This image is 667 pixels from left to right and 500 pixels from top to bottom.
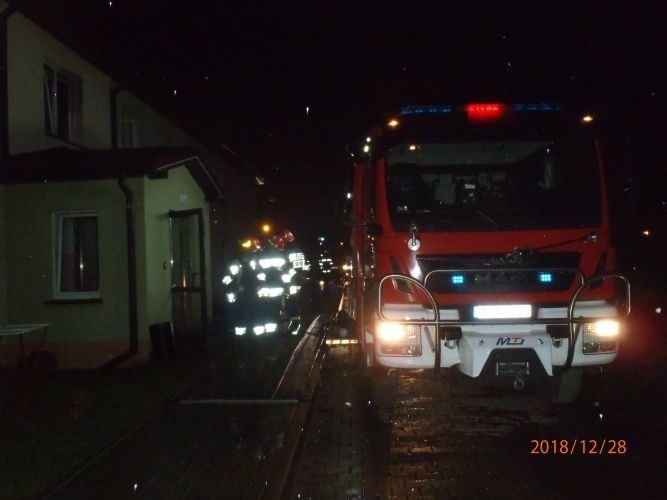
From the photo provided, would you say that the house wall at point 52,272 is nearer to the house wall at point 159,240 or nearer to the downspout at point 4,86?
the house wall at point 159,240

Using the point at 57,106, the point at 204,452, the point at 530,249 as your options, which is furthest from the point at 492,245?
the point at 57,106

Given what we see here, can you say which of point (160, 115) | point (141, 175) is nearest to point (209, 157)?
point (160, 115)

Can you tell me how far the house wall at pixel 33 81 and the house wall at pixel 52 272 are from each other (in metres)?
1.01

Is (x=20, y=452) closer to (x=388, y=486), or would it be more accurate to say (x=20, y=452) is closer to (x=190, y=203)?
(x=388, y=486)

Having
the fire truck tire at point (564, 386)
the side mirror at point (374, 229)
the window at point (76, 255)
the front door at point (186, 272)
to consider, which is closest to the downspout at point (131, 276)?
the window at point (76, 255)

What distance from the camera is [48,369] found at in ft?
34.9

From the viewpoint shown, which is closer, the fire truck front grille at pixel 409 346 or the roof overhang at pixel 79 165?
the fire truck front grille at pixel 409 346

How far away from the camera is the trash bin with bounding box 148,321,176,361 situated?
11508 millimetres

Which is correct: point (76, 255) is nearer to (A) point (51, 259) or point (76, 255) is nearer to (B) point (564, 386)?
(A) point (51, 259)

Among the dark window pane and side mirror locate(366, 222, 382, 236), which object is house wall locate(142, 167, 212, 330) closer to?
the dark window pane

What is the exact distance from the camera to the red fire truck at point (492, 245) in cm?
699

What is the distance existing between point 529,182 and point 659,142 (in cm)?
748

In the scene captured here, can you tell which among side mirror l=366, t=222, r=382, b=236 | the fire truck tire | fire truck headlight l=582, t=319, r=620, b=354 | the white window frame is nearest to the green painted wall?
the white window frame
